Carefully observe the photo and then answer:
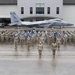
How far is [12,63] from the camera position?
17.8 m

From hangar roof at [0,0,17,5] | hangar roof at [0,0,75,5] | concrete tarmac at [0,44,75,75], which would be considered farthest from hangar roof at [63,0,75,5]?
concrete tarmac at [0,44,75,75]

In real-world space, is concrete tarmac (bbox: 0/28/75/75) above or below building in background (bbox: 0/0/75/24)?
below

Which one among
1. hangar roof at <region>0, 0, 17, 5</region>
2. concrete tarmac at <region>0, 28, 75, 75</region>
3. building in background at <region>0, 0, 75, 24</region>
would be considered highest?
hangar roof at <region>0, 0, 17, 5</region>

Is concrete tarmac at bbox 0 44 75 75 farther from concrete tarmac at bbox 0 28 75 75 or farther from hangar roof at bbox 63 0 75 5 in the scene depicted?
hangar roof at bbox 63 0 75 5

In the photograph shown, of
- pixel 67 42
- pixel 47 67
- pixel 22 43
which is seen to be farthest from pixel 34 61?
pixel 67 42

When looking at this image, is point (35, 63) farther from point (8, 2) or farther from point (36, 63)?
point (8, 2)

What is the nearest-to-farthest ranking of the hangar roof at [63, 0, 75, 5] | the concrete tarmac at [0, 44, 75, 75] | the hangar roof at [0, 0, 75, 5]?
A: the concrete tarmac at [0, 44, 75, 75], the hangar roof at [63, 0, 75, 5], the hangar roof at [0, 0, 75, 5]

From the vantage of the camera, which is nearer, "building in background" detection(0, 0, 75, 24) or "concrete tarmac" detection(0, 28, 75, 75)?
"concrete tarmac" detection(0, 28, 75, 75)

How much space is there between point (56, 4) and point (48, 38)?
119ft

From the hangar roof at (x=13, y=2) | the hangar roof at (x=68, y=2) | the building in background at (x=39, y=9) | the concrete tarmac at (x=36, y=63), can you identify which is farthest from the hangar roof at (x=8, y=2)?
the concrete tarmac at (x=36, y=63)

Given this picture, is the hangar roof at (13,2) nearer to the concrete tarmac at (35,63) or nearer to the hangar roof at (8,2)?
the hangar roof at (8,2)

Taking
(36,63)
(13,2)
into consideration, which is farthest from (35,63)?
(13,2)

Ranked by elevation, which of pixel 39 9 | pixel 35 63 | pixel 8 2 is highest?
pixel 8 2

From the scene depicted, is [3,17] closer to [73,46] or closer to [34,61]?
[73,46]
